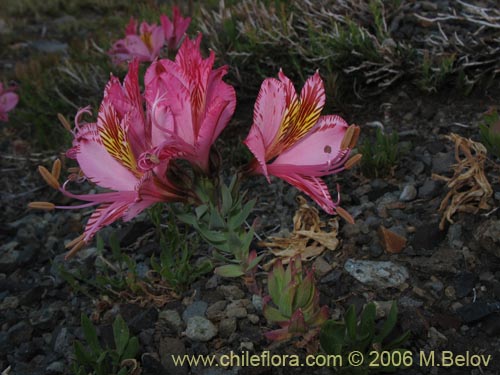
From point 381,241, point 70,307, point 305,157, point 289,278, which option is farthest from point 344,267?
point 70,307

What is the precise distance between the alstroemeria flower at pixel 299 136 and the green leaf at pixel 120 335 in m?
0.76

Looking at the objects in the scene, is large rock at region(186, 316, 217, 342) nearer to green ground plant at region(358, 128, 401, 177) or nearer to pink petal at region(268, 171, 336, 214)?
pink petal at region(268, 171, 336, 214)

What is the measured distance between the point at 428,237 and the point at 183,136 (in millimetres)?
1190

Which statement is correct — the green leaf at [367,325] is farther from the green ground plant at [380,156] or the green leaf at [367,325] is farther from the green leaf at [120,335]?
the green ground plant at [380,156]

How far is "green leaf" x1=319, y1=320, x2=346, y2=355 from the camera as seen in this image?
68.7 inches

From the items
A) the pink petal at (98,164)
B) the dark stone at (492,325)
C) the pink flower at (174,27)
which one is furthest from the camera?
the pink flower at (174,27)

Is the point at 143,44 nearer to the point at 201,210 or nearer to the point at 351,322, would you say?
the point at 201,210

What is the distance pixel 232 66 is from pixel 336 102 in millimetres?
822

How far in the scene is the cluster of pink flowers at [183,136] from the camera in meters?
1.54

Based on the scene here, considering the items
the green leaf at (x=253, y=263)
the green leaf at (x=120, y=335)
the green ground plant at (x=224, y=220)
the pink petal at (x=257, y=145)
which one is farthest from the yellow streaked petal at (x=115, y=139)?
the green leaf at (x=120, y=335)

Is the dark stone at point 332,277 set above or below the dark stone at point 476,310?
below

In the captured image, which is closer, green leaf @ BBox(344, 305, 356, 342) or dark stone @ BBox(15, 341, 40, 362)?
green leaf @ BBox(344, 305, 356, 342)

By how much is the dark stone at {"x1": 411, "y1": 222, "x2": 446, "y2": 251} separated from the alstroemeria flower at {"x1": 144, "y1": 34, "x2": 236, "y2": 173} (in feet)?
3.62

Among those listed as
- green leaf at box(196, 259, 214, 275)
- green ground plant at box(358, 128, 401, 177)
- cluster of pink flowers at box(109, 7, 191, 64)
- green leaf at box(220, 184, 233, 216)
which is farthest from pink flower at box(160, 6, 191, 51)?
green leaf at box(220, 184, 233, 216)
